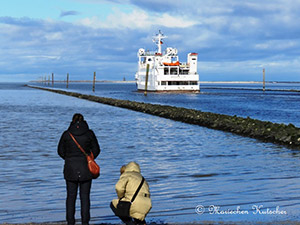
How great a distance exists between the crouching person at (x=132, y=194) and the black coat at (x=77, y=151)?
0.77 m

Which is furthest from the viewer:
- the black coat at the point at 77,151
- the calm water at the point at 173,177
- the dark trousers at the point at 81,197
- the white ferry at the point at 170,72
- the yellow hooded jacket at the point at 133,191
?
the white ferry at the point at 170,72

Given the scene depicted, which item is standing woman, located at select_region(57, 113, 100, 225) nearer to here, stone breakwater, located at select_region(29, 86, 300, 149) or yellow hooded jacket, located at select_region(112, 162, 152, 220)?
yellow hooded jacket, located at select_region(112, 162, 152, 220)

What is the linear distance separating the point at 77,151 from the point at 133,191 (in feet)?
3.71

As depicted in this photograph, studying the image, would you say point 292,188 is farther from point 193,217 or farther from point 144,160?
point 144,160

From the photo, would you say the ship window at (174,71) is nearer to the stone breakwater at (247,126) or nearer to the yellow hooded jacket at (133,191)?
the stone breakwater at (247,126)

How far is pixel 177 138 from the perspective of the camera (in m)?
22.9

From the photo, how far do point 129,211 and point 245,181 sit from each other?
5731mm

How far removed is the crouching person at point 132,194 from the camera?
6148mm

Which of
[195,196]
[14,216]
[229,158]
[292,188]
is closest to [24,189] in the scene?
[14,216]

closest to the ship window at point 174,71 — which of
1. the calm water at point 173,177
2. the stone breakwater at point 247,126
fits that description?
the stone breakwater at point 247,126

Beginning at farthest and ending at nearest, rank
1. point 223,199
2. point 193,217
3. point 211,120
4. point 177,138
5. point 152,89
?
1. point 152,89
2. point 211,120
3. point 177,138
4. point 223,199
5. point 193,217

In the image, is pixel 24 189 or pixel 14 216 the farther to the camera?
pixel 24 189

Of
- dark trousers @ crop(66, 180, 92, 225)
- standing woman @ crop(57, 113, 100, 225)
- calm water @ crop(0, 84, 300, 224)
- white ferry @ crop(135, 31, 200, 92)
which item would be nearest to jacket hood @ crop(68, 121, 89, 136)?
standing woman @ crop(57, 113, 100, 225)

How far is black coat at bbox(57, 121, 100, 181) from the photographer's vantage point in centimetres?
676
